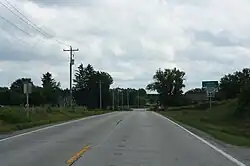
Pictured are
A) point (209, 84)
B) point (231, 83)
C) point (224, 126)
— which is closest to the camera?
point (209, 84)

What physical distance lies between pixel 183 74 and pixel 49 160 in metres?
182

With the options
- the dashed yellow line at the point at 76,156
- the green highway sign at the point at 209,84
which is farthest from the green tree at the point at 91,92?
the dashed yellow line at the point at 76,156

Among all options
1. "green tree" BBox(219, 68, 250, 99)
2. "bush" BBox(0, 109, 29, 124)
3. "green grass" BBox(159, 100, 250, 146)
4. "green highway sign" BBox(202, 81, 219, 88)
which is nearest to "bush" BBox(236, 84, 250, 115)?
"green grass" BBox(159, 100, 250, 146)

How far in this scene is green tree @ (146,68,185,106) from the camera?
187663mm

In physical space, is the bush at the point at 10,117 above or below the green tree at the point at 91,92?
below

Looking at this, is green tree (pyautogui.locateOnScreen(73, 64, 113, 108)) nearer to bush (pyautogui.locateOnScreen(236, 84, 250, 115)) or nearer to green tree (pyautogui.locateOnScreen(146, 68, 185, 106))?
green tree (pyautogui.locateOnScreen(146, 68, 185, 106))

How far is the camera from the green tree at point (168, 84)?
188 metres

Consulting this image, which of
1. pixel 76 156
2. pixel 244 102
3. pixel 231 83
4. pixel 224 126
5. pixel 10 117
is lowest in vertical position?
pixel 76 156

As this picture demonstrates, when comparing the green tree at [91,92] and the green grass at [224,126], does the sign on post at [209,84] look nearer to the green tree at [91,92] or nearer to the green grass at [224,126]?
the green grass at [224,126]

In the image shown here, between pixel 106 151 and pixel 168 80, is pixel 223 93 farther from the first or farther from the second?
pixel 106 151

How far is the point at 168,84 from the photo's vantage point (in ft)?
632

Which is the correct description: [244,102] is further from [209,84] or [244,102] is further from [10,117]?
[10,117]

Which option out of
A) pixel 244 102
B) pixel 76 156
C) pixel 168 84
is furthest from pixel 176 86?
pixel 76 156

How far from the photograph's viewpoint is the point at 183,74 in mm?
196375
